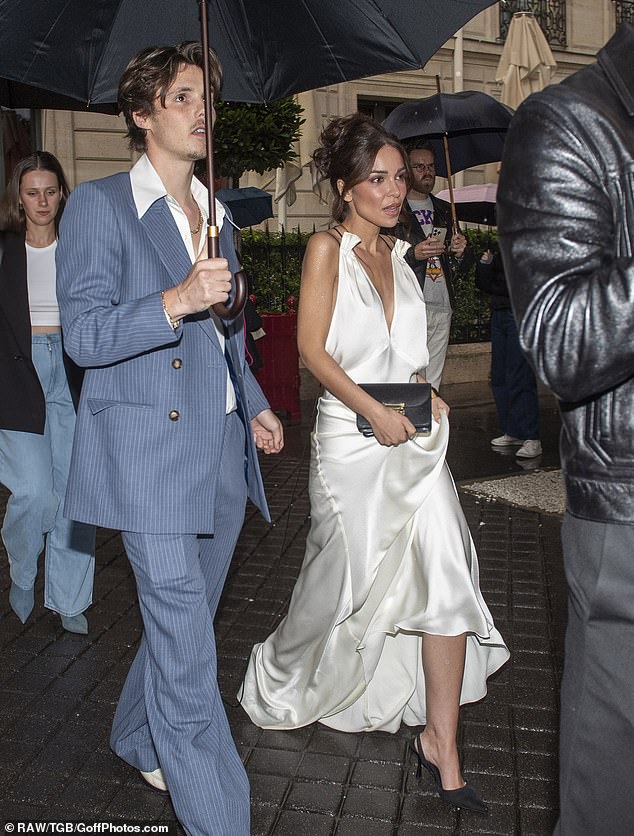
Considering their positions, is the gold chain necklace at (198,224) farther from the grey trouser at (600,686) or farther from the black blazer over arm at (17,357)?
the grey trouser at (600,686)

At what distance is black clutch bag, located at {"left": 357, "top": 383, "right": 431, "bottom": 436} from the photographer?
3.95 metres

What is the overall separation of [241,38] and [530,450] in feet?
20.0

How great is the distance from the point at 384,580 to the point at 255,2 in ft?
6.97

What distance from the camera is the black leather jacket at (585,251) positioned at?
5.85ft

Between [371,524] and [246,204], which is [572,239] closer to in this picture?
[371,524]

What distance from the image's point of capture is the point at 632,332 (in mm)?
1754

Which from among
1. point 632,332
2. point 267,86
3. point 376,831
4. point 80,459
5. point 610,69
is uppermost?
point 267,86

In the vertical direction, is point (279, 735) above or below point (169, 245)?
below

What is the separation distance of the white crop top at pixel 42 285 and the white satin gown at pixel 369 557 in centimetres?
182

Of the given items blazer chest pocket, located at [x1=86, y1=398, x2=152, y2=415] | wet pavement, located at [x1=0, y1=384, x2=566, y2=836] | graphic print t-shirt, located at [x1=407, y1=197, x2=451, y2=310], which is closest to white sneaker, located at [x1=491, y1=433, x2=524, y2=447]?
graphic print t-shirt, located at [x1=407, y1=197, x2=451, y2=310]

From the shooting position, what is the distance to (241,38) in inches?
163

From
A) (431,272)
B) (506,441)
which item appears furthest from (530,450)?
(431,272)

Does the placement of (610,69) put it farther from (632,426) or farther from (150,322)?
(150,322)

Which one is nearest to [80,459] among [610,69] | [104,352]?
[104,352]
